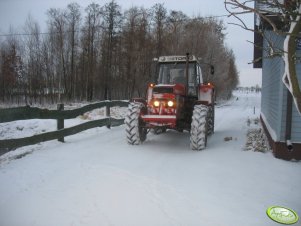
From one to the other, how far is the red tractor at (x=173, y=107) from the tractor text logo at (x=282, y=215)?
141 inches

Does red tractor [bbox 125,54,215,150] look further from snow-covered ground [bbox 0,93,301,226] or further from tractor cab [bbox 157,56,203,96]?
snow-covered ground [bbox 0,93,301,226]

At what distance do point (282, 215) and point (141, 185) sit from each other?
2174 millimetres

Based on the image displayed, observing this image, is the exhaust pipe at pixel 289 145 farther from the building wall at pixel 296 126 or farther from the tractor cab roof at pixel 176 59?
the tractor cab roof at pixel 176 59

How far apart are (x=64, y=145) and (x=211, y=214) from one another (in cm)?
496

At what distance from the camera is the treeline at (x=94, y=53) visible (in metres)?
35.5

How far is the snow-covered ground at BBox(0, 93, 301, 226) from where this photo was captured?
4320 mm

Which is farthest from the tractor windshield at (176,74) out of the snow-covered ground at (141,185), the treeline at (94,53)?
the treeline at (94,53)

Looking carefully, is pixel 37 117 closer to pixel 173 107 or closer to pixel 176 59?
pixel 173 107

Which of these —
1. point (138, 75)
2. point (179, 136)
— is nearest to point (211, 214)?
point (179, 136)

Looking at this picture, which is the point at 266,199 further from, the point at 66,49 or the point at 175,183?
the point at 66,49

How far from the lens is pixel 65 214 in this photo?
14.1ft

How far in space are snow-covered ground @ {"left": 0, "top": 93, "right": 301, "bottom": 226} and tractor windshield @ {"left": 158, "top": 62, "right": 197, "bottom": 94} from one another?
2318mm

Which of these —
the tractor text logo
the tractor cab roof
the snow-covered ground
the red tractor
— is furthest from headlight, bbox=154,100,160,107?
the tractor text logo

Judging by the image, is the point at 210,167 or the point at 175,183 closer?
the point at 175,183
